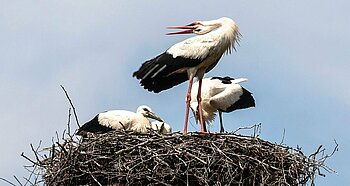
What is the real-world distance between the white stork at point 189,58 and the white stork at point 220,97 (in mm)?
1536

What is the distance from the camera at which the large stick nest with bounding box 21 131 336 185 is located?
10.2 metres

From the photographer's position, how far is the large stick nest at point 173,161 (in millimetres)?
10211

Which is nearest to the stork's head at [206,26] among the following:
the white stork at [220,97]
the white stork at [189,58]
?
the white stork at [189,58]

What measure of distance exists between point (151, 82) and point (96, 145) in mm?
1680

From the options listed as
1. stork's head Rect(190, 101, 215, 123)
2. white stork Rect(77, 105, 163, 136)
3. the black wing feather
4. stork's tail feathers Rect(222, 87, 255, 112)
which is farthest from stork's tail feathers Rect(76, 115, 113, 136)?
stork's tail feathers Rect(222, 87, 255, 112)

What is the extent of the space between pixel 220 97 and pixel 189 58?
2.05 m

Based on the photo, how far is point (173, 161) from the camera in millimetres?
10320

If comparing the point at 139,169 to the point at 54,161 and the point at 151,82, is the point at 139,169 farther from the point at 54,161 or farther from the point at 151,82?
the point at 151,82

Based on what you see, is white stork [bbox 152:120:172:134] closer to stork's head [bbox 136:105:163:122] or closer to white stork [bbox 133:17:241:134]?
stork's head [bbox 136:105:163:122]

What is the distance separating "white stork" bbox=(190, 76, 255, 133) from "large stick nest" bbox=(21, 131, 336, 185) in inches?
124

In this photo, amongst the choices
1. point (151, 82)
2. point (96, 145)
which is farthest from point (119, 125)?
point (96, 145)

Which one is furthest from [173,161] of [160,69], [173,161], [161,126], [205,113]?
[205,113]

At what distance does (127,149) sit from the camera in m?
10.4

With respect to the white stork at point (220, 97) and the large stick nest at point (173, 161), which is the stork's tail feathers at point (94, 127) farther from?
the large stick nest at point (173, 161)
